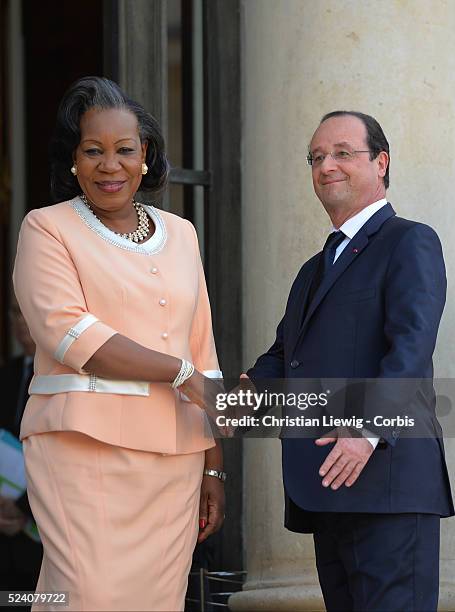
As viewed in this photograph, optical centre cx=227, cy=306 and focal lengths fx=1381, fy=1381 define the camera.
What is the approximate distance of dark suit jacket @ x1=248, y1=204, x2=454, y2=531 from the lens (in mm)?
3740

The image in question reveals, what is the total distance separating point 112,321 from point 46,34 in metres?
5.79

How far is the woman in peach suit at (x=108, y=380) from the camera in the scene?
12.2 ft

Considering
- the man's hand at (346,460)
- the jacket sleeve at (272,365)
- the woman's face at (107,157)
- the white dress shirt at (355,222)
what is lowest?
the man's hand at (346,460)

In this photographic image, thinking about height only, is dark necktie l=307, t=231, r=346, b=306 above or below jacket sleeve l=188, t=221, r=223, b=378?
above

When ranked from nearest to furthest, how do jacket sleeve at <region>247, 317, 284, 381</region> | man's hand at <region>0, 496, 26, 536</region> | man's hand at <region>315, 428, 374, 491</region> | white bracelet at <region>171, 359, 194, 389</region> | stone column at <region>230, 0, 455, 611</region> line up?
man's hand at <region>315, 428, 374, 491</region>
white bracelet at <region>171, 359, 194, 389</region>
jacket sleeve at <region>247, 317, 284, 381</region>
stone column at <region>230, 0, 455, 611</region>
man's hand at <region>0, 496, 26, 536</region>

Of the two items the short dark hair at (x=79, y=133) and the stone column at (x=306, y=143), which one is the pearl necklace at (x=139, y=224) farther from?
the stone column at (x=306, y=143)

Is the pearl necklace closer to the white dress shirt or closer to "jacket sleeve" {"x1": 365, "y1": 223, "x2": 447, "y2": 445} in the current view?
the white dress shirt

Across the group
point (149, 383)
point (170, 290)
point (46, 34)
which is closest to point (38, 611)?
point (149, 383)

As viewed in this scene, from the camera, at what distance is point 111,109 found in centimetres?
394

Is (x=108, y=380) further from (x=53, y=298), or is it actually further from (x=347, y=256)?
(x=347, y=256)

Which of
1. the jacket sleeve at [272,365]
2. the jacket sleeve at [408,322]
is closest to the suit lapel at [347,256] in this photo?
the jacket sleeve at [408,322]

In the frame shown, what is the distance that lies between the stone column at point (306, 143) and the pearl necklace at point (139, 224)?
3.71 ft

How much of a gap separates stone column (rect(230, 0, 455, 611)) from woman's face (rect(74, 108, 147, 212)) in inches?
51.0

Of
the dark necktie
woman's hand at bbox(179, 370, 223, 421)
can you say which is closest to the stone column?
the dark necktie
